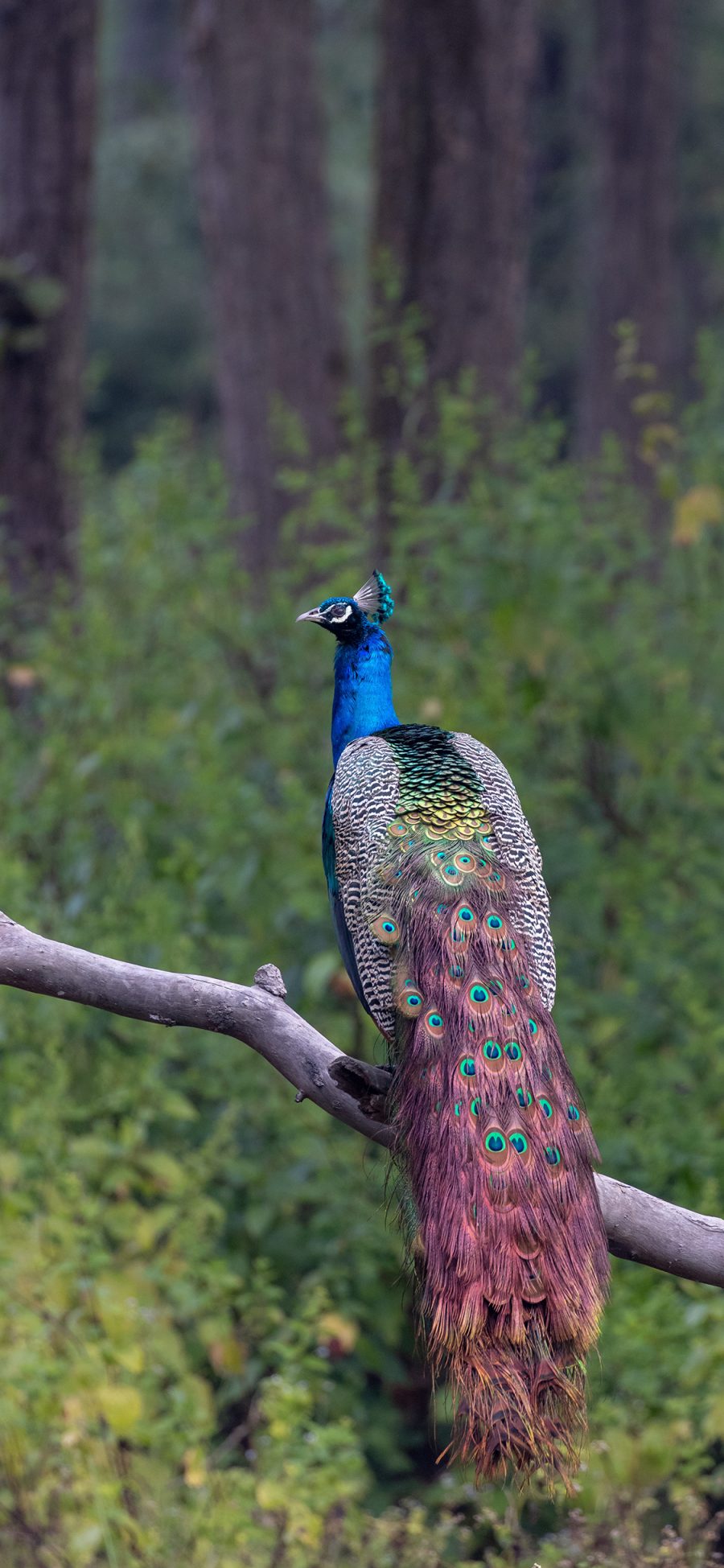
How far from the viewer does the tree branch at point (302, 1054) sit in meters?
2.99

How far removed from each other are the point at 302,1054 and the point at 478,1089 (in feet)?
1.02

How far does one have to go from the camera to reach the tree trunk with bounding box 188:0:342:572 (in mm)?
9203

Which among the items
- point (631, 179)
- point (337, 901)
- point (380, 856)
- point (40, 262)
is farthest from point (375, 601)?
point (631, 179)

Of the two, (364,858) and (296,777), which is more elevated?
(296,777)

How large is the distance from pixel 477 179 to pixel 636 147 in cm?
772

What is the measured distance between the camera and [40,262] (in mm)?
8102

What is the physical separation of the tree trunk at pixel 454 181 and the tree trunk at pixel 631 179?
6.45 m

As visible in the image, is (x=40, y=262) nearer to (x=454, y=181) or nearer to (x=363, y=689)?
(x=454, y=181)

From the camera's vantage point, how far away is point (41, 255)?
811 centimetres

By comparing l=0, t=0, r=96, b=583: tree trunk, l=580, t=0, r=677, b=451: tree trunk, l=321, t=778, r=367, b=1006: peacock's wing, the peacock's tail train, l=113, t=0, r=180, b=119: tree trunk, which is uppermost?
l=113, t=0, r=180, b=119: tree trunk

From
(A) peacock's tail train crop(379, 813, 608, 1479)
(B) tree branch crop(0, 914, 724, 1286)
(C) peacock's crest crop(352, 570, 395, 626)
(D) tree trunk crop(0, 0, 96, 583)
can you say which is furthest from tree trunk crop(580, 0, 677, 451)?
(B) tree branch crop(0, 914, 724, 1286)

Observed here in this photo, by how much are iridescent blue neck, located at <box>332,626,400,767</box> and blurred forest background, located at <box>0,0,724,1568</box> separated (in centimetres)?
116

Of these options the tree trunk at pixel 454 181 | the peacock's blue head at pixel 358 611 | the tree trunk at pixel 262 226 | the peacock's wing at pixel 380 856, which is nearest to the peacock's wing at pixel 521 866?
the peacock's wing at pixel 380 856

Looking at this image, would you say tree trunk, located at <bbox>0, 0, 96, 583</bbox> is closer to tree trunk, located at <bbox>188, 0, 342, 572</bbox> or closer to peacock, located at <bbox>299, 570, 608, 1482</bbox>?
tree trunk, located at <bbox>188, 0, 342, 572</bbox>
